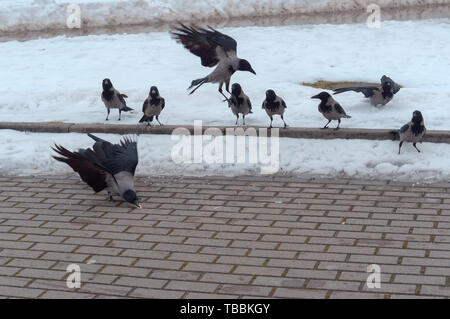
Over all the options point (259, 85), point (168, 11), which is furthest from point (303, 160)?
point (168, 11)

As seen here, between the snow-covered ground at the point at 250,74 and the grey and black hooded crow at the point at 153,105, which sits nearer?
the grey and black hooded crow at the point at 153,105

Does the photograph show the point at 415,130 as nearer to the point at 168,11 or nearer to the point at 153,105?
the point at 153,105

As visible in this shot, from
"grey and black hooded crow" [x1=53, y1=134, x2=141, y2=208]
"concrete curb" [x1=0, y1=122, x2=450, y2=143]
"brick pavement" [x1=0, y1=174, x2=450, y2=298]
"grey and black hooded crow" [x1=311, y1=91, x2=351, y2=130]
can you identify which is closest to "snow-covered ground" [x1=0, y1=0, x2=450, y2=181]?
"concrete curb" [x1=0, y1=122, x2=450, y2=143]

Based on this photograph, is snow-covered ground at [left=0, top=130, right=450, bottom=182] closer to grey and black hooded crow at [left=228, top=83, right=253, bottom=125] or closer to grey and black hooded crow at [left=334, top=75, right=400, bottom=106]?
grey and black hooded crow at [left=228, top=83, right=253, bottom=125]

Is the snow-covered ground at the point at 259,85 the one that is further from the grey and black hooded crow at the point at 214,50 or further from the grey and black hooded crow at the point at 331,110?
the grey and black hooded crow at the point at 214,50

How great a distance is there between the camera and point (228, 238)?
260 inches

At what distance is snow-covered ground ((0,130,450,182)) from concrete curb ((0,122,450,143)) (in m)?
0.10

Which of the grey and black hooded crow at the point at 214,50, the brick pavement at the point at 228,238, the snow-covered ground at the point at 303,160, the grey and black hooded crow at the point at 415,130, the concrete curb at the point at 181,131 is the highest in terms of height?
the grey and black hooded crow at the point at 214,50

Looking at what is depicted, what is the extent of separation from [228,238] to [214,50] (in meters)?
4.57

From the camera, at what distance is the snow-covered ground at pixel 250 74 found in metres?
10.4

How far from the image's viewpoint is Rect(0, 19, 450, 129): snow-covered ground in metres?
10.4

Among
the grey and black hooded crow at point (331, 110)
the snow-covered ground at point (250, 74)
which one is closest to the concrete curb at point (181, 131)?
the grey and black hooded crow at point (331, 110)

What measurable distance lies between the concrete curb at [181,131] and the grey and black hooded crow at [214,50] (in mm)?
1075

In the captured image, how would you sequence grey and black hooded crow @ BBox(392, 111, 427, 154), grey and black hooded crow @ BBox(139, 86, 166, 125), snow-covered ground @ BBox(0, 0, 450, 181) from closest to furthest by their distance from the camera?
grey and black hooded crow @ BBox(392, 111, 427, 154), snow-covered ground @ BBox(0, 0, 450, 181), grey and black hooded crow @ BBox(139, 86, 166, 125)
